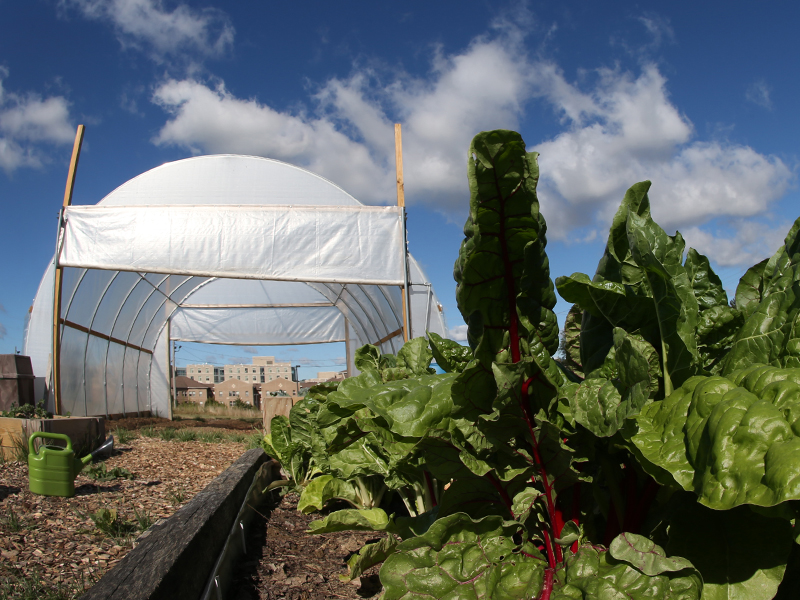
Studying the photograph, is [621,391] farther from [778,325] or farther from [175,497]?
[175,497]

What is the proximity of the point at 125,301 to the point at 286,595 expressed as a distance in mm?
12698

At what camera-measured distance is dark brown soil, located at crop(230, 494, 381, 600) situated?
77.9 inches

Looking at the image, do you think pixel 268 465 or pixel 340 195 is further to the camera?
pixel 340 195

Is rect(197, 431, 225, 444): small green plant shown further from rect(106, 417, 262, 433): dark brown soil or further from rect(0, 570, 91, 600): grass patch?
rect(0, 570, 91, 600): grass patch

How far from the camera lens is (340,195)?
10.7 m

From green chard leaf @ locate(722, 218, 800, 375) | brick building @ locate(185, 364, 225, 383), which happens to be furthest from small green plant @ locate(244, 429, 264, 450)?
brick building @ locate(185, 364, 225, 383)

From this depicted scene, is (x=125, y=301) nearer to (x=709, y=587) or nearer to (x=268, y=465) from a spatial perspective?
(x=268, y=465)

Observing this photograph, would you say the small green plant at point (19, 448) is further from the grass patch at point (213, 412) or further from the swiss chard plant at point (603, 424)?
→ the grass patch at point (213, 412)

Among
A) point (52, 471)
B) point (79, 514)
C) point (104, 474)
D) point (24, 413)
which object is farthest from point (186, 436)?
point (79, 514)

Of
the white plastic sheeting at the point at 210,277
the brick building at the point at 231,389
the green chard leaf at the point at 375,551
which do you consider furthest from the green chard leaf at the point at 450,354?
the brick building at the point at 231,389

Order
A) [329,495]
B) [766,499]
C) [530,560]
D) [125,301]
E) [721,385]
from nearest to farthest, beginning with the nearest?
[766,499] → [721,385] → [530,560] → [329,495] → [125,301]

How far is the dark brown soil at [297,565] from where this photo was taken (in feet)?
6.49

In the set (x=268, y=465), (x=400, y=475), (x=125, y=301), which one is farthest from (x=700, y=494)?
(x=125, y=301)

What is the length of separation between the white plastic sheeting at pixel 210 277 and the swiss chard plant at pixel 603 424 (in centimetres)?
592
